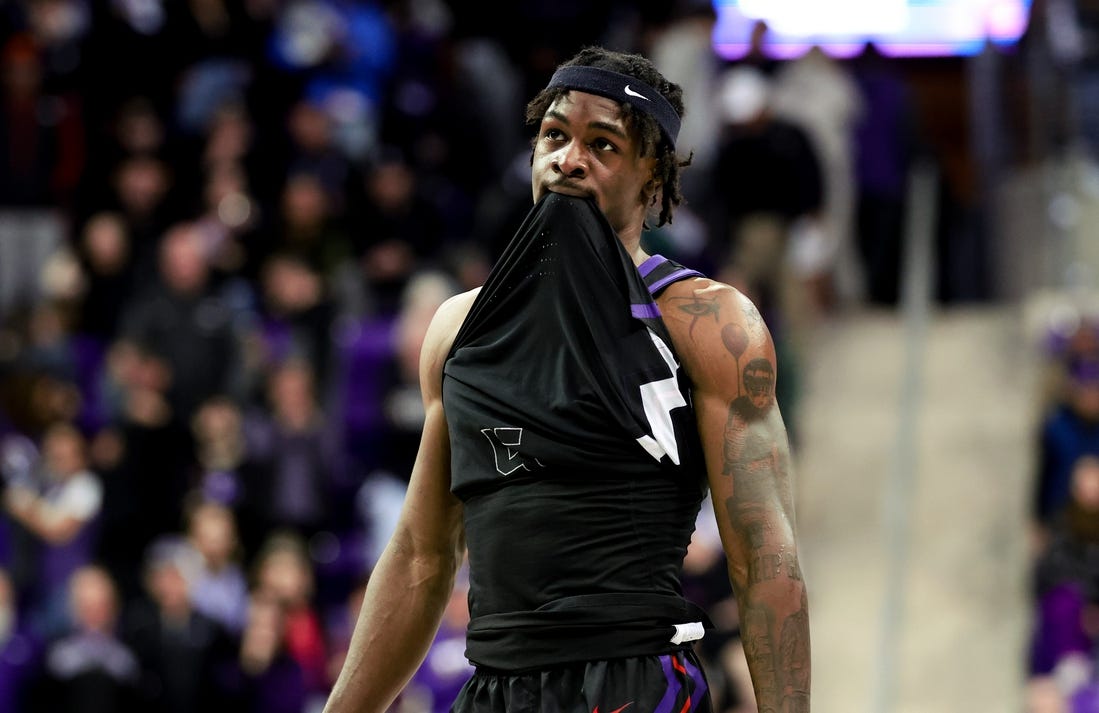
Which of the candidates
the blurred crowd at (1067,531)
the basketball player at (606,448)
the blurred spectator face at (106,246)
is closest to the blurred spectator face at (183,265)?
the blurred spectator face at (106,246)

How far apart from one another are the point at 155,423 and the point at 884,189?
560 cm

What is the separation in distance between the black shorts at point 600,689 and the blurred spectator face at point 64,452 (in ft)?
24.2

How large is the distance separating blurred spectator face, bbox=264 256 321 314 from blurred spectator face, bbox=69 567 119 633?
6.85 feet

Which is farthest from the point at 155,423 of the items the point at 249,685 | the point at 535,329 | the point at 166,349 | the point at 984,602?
the point at 535,329

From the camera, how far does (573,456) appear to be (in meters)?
3.07

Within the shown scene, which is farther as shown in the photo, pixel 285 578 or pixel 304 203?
pixel 304 203

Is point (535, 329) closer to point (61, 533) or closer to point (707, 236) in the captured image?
point (61, 533)

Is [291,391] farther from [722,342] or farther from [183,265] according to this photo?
[722,342]

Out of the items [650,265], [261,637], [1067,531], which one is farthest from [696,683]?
[1067,531]

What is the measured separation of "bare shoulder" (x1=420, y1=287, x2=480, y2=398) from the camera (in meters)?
3.41

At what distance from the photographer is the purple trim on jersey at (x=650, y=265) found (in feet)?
10.8

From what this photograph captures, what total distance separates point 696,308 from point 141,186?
845 cm

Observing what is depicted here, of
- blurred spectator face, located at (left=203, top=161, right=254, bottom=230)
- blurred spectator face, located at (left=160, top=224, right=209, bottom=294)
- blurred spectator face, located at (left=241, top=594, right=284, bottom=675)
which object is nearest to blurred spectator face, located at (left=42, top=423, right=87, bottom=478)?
blurred spectator face, located at (left=160, top=224, right=209, bottom=294)

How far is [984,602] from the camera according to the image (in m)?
10.3
